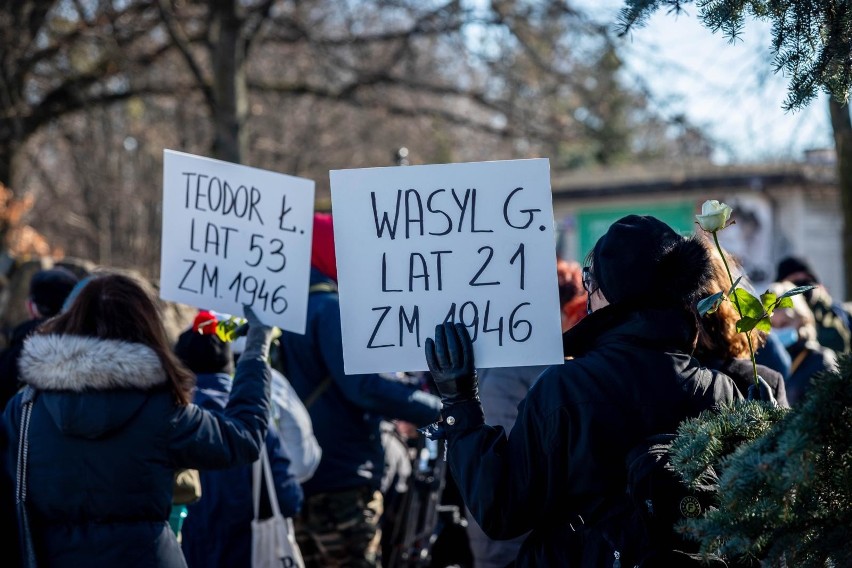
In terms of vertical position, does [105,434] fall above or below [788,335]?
below

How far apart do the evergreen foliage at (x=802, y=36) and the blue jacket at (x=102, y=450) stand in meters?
1.90

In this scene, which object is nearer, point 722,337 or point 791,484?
point 791,484

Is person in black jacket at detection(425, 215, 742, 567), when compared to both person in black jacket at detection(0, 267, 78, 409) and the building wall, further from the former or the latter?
the building wall

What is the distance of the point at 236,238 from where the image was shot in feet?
12.5

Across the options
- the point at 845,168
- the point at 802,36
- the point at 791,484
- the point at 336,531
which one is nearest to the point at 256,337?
the point at 336,531

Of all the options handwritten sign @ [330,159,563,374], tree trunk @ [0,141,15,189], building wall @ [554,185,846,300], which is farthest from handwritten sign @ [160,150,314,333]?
building wall @ [554,185,846,300]

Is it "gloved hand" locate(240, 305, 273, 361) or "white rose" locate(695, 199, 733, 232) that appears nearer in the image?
"white rose" locate(695, 199, 733, 232)

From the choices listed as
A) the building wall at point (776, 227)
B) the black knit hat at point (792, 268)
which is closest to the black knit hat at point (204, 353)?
the black knit hat at point (792, 268)

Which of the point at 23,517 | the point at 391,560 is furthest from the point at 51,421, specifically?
the point at 391,560

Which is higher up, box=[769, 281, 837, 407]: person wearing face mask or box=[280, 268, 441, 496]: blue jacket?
box=[769, 281, 837, 407]: person wearing face mask

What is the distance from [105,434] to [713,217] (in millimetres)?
1844

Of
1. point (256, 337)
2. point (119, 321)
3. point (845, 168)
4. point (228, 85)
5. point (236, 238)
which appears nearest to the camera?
point (119, 321)

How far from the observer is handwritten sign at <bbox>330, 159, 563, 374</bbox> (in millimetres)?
2703

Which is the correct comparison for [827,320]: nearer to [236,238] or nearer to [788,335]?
[788,335]
